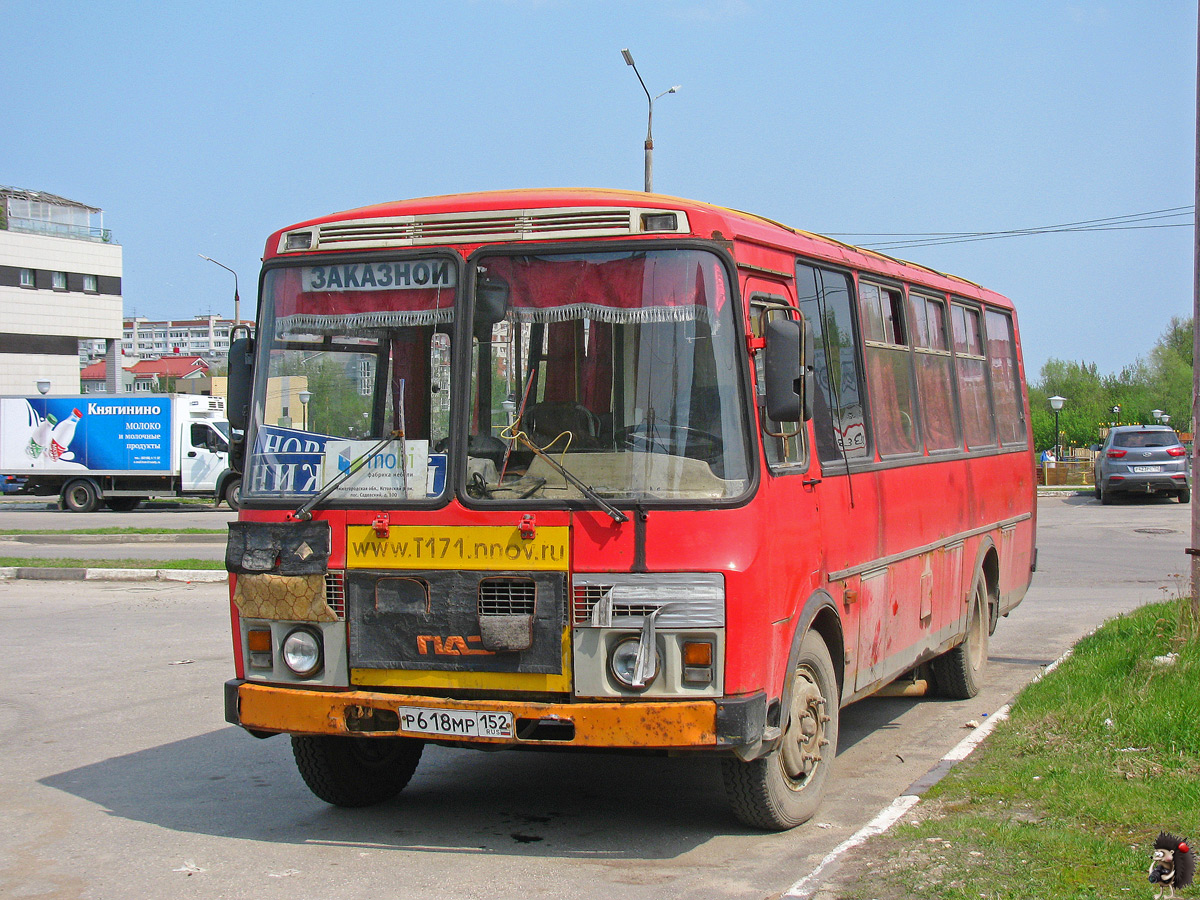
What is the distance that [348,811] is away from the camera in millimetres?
6332

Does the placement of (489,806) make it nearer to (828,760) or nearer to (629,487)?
(828,760)

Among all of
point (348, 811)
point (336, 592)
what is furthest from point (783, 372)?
point (348, 811)

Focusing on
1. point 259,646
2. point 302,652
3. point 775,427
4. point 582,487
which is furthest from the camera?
point 259,646

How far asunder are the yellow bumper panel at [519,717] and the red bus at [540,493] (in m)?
Answer: 0.01

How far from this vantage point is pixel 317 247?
588 centimetres

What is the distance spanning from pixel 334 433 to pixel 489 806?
2.02m

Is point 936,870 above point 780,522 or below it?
below

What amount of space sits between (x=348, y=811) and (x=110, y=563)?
42.1 feet

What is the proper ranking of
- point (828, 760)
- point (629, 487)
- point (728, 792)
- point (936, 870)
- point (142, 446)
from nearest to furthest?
point (936, 870)
point (629, 487)
point (728, 792)
point (828, 760)
point (142, 446)

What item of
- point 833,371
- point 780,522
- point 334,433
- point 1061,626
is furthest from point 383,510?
point 1061,626

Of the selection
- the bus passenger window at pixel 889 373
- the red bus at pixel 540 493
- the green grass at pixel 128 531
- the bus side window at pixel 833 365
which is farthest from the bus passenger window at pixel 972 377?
the green grass at pixel 128 531

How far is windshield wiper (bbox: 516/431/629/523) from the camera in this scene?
17.0ft

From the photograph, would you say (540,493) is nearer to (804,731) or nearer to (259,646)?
(259,646)

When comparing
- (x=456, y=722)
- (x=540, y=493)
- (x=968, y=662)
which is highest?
(x=540, y=493)
